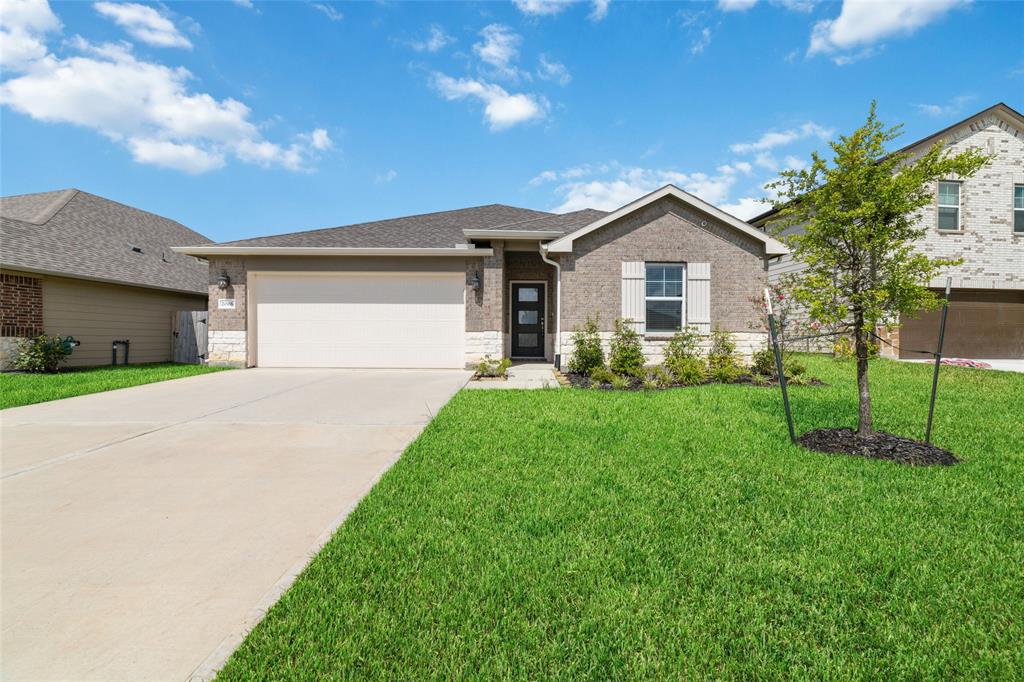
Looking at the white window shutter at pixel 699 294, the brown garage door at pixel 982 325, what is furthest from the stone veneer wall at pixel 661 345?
the brown garage door at pixel 982 325

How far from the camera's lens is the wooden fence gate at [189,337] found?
13.3 meters

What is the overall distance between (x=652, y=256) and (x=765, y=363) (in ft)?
11.3

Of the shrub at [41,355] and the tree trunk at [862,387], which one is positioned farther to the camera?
the shrub at [41,355]

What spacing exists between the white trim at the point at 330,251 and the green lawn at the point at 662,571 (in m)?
7.50

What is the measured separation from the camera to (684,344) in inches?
401

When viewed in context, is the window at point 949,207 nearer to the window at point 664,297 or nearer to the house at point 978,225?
the house at point 978,225

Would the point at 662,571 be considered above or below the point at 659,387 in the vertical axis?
below

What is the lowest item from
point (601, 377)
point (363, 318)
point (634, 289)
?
point (601, 377)

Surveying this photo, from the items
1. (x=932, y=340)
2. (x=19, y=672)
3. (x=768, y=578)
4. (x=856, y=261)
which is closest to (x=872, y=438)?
(x=856, y=261)

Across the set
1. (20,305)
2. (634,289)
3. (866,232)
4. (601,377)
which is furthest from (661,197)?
(20,305)

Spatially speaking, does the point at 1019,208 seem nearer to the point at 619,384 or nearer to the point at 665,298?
the point at 665,298

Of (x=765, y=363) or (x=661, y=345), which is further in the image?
(x=661, y=345)

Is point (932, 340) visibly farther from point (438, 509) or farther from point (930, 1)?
point (438, 509)

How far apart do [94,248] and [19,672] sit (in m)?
16.2
